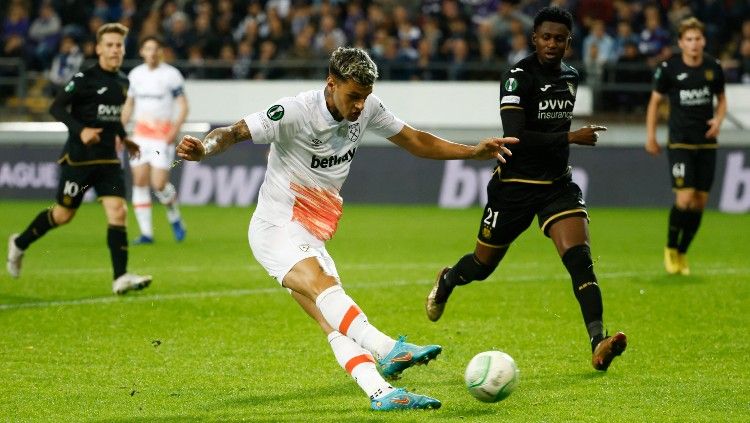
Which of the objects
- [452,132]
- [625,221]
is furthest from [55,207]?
[452,132]

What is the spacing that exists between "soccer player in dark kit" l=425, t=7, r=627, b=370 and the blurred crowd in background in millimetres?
12925

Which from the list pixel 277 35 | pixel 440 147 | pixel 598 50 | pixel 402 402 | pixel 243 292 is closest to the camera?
pixel 402 402

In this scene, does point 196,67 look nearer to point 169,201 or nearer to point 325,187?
point 169,201

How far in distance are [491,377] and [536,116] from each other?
2.24 metres

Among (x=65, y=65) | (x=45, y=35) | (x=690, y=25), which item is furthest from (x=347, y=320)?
(x=45, y=35)

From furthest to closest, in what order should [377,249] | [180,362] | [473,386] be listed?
[377,249] → [180,362] → [473,386]

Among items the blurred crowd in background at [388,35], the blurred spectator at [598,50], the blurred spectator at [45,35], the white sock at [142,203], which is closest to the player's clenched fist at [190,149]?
the white sock at [142,203]

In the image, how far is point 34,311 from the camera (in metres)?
10.4

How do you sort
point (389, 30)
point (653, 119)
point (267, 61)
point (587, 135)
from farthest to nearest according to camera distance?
point (389, 30), point (267, 61), point (653, 119), point (587, 135)

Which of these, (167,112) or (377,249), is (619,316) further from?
(167,112)

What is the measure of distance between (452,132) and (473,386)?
49.5ft

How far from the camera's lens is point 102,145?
37.6 ft

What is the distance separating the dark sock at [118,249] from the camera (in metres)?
11.2

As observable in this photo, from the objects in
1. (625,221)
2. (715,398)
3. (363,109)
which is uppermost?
(363,109)
